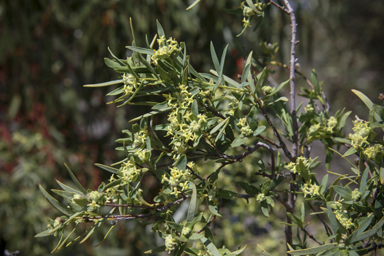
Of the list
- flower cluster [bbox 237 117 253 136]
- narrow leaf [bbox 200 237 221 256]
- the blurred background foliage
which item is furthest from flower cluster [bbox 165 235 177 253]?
the blurred background foliage

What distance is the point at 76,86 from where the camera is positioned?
143 cm

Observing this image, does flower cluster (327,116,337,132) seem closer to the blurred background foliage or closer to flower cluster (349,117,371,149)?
flower cluster (349,117,371,149)

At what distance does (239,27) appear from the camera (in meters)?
1.18

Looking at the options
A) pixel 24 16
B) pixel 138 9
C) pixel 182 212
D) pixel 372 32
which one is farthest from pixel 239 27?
pixel 372 32

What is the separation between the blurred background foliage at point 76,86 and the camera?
3.68ft

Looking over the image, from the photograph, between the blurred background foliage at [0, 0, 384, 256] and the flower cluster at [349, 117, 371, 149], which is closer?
the flower cluster at [349, 117, 371, 149]

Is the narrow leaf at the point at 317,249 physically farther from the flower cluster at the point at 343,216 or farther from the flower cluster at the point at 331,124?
the flower cluster at the point at 331,124

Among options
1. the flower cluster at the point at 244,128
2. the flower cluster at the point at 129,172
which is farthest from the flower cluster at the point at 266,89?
the flower cluster at the point at 129,172

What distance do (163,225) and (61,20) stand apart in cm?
116

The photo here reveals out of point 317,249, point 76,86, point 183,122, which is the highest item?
point 183,122

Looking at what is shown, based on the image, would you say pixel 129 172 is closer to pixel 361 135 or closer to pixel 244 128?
pixel 244 128

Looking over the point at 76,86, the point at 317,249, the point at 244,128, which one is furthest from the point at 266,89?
the point at 76,86

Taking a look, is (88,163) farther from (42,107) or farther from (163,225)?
(163,225)

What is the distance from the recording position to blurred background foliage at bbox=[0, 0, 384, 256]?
1121 mm
